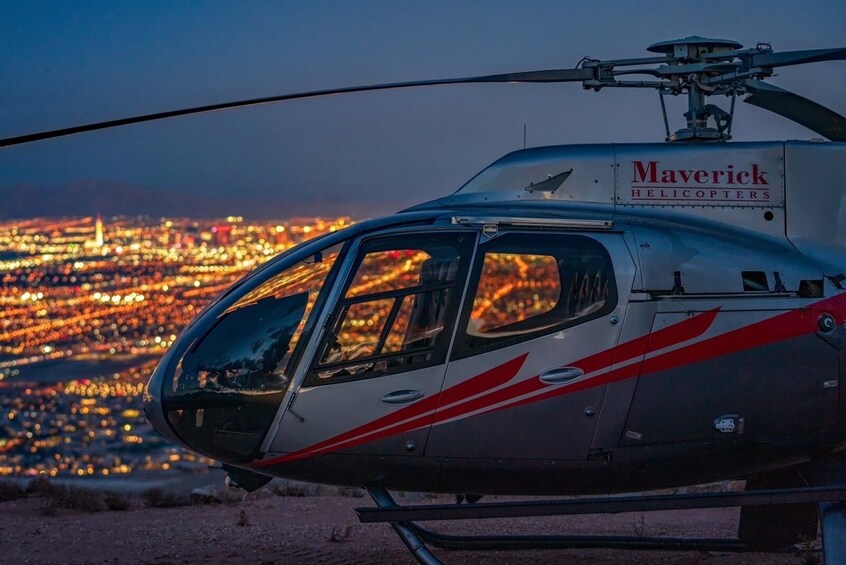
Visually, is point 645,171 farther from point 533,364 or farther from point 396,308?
point 396,308

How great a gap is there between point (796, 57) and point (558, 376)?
8.41 ft

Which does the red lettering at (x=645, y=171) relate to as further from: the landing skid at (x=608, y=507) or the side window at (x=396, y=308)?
the landing skid at (x=608, y=507)

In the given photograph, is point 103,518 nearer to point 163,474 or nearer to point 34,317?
point 163,474

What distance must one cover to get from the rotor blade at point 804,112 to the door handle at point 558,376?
2.49 m

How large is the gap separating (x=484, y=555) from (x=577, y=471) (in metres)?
2.44

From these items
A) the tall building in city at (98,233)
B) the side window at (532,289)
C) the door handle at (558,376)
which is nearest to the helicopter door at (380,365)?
the side window at (532,289)

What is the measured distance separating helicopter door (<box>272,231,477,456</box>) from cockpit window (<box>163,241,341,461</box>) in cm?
16

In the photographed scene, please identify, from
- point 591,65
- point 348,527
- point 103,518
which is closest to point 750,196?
point 591,65

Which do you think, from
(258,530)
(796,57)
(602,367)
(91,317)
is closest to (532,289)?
(602,367)

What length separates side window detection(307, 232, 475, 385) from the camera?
6.45 m

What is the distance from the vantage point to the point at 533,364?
21.1 feet

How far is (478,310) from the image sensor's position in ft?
21.4

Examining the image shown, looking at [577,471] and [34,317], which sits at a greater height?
[577,471]

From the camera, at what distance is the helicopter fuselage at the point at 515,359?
6.44 metres
